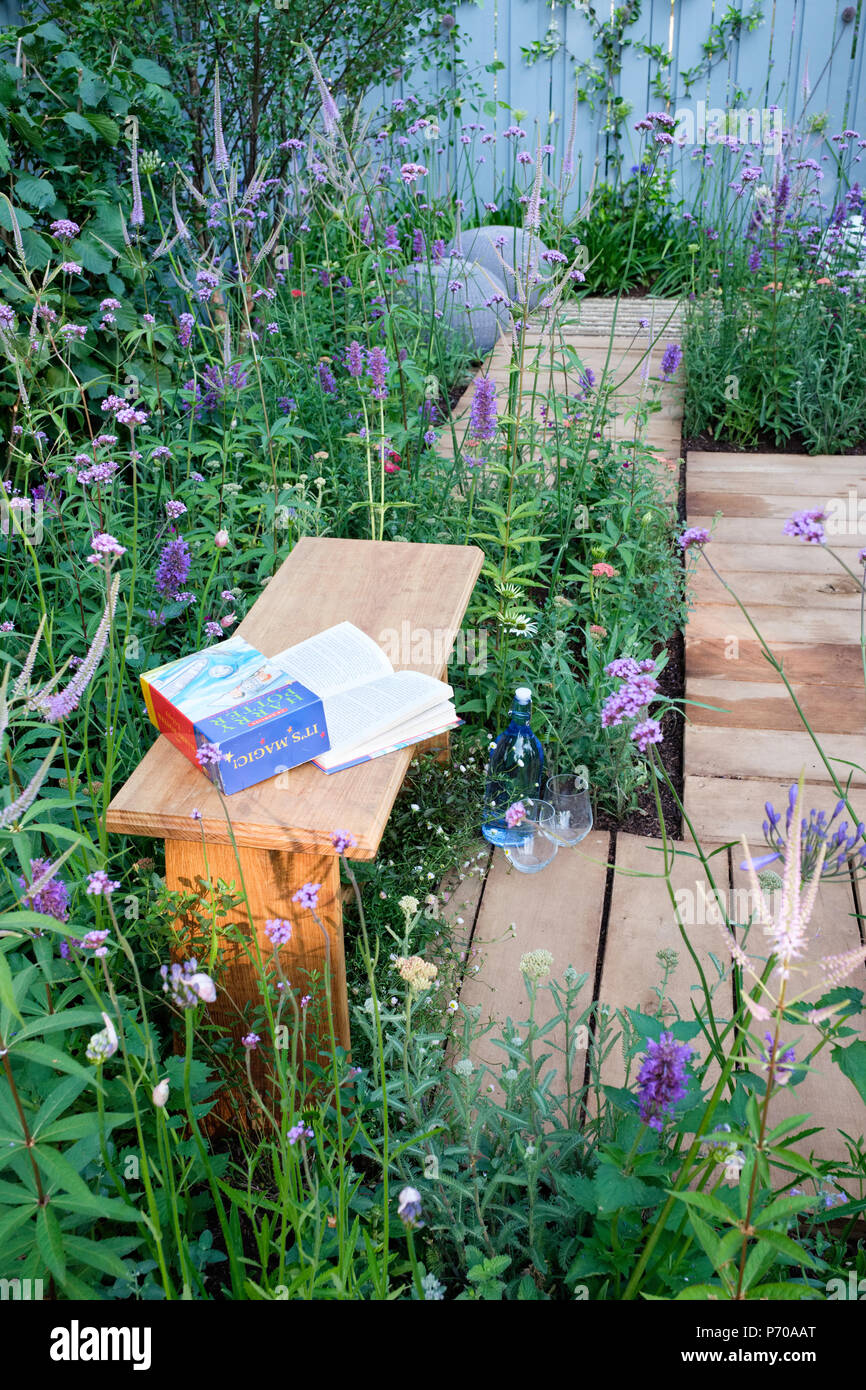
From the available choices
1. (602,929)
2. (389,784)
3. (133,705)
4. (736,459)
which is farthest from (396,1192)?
(736,459)

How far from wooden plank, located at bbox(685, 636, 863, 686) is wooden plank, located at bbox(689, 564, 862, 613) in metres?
0.21

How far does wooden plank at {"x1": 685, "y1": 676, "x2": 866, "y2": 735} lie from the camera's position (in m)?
2.81

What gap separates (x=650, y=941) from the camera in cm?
219

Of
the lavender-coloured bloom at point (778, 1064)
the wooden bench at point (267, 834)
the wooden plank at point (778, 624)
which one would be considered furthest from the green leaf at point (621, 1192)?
the wooden plank at point (778, 624)

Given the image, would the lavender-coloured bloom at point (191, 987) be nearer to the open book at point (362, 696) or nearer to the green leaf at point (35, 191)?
the open book at point (362, 696)

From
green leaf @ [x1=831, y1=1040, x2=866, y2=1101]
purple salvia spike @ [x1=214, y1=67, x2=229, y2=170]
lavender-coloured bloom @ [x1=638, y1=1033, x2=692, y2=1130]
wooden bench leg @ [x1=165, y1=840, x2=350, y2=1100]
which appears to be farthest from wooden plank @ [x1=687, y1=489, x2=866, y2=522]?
lavender-coloured bloom @ [x1=638, y1=1033, x2=692, y2=1130]

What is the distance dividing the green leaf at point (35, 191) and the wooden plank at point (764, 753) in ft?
7.50

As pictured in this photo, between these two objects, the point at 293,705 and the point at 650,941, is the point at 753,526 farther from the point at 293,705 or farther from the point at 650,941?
the point at 293,705

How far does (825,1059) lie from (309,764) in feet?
3.51

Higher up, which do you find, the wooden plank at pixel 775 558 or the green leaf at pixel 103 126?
the green leaf at pixel 103 126

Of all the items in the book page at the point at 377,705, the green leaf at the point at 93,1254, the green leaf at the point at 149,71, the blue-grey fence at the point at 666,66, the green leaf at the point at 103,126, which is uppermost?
the blue-grey fence at the point at 666,66

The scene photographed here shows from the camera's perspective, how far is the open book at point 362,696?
179 centimetres

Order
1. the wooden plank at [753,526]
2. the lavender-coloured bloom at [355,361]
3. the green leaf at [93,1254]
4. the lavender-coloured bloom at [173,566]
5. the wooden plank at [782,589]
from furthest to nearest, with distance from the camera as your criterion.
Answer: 1. the wooden plank at [753,526]
2. the wooden plank at [782,589]
3. the lavender-coloured bloom at [355,361]
4. the lavender-coloured bloom at [173,566]
5. the green leaf at [93,1254]

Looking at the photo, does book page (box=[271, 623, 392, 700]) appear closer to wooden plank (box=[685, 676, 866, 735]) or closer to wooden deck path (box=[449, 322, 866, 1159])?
wooden deck path (box=[449, 322, 866, 1159])
